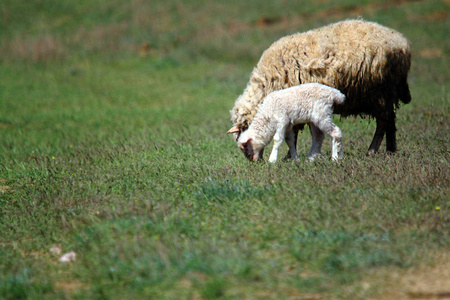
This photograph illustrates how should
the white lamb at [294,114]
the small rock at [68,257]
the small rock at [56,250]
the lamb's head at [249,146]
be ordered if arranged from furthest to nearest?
the lamb's head at [249,146] < the white lamb at [294,114] < the small rock at [56,250] < the small rock at [68,257]

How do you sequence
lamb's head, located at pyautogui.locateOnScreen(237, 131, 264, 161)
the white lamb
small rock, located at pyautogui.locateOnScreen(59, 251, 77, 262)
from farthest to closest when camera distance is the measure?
lamb's head, located at pyautogui.locateOnScreen(237, 131, 264, 161) < the white lamb < small rock, located at pyautogui.locateOnScreen(59, 251, 77, 262)

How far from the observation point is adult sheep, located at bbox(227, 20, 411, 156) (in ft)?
22.7

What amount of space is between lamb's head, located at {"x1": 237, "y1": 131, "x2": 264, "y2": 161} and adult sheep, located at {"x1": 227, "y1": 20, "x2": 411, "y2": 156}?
0.51m

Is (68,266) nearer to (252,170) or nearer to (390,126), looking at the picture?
(252,170)

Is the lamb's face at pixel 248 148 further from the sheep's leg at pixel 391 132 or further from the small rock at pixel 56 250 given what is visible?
the small rock at pixel 56 250

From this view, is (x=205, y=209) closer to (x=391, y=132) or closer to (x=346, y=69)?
(x=346, y=69)

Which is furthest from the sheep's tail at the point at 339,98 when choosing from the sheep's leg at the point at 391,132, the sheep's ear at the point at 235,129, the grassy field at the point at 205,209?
the sheep's ear at the point at 235,129

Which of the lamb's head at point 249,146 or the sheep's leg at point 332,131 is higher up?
the sheep's leg at point 332,131

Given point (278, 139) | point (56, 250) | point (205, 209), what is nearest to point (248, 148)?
point (278, 139)

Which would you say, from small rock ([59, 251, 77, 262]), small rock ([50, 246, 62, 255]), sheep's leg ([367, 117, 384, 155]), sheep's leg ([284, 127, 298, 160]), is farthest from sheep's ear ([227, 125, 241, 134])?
small rock ([59, 251, 77, 262])

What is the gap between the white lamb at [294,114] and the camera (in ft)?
21.4

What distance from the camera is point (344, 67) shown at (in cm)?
691

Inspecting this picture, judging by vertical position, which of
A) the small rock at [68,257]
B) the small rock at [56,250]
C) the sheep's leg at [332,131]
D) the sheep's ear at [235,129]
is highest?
the sheep's leg at [332,131]

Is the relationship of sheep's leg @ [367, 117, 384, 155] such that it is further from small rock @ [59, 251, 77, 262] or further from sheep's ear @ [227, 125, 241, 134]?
small rock @ [59, 251, 77, 262]
